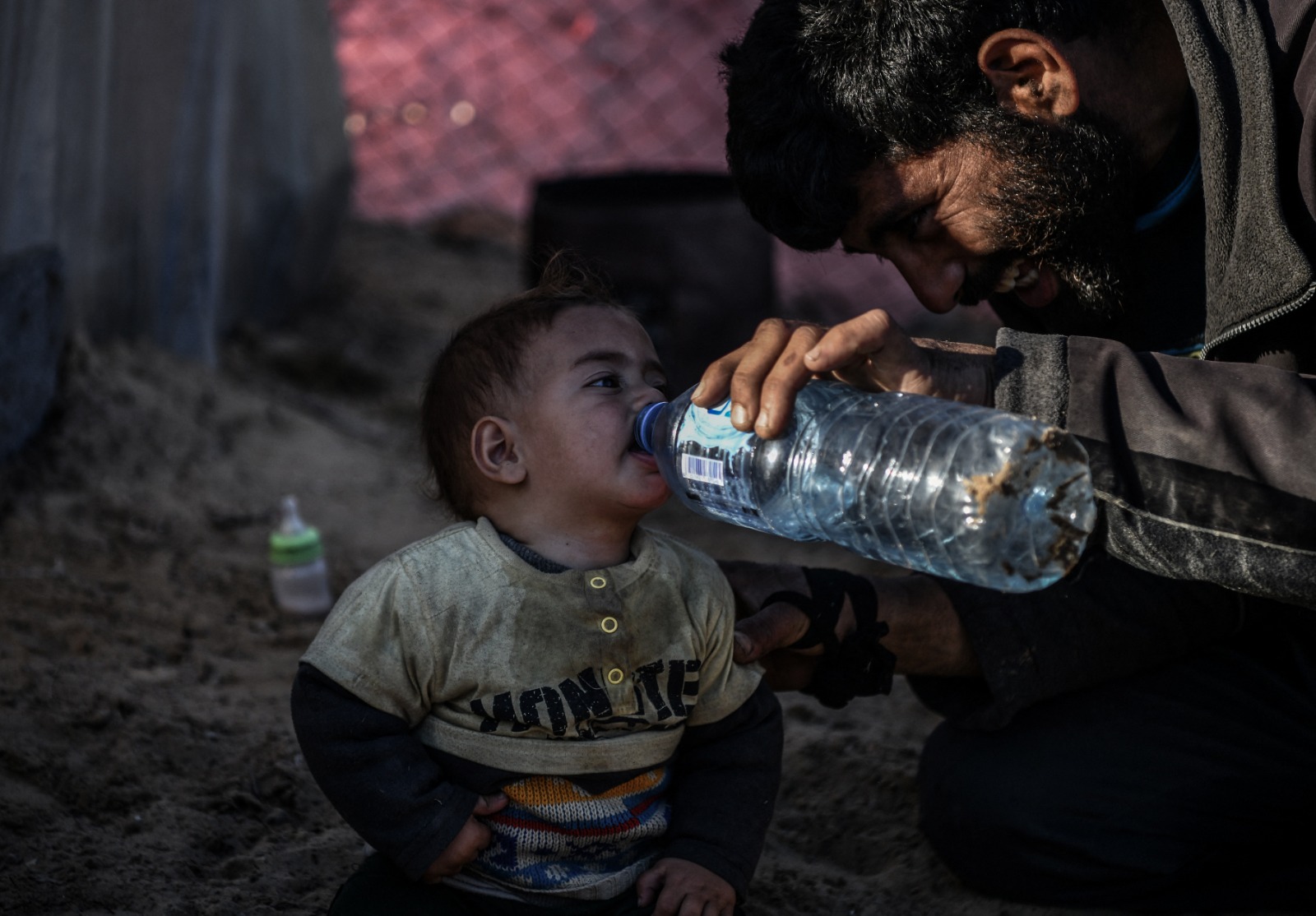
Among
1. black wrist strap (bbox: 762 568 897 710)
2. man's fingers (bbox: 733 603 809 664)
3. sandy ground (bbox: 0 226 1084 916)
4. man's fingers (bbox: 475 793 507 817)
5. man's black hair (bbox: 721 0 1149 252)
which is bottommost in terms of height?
sandy ground (bbox: 0 226 1084 916)

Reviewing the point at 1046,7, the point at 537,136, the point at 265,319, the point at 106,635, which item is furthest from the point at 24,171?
the point at 537,136

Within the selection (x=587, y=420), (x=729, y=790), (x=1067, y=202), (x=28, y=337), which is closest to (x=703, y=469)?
(x=587, y=420)

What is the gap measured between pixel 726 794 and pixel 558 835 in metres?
0.28

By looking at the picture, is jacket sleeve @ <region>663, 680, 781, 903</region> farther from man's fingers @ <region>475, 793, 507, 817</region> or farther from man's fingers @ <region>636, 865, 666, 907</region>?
man's fingers @ <region>475, 793, 507, 817</region>

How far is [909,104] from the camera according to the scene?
2.37 m

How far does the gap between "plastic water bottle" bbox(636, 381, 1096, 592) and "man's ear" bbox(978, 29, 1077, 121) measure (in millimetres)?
766

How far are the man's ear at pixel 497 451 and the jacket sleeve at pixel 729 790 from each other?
0.51 metres

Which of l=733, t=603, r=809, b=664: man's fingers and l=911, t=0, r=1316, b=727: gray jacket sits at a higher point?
l=911, t=0, r=1316, b=727: gray jacket

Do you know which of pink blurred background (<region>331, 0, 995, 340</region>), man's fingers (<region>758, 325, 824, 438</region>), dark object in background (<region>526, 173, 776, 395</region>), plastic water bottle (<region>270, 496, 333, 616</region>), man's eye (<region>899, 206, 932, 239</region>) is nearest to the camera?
man's fingers (<region>758, 325, 824, 438</region>)

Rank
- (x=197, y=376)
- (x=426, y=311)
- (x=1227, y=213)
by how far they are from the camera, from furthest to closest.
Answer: (x=426, y=311), (x=197, y=376), (x=1227, y=213)

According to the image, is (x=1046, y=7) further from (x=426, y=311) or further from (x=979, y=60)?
(x=426, y=311)

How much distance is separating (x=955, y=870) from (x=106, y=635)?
198 centimetres

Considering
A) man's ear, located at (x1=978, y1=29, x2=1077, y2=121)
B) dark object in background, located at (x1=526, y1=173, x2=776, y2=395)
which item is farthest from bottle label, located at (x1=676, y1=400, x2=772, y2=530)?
dark object in background, located at (x1=526, y1=173, x2=776, y2=395)

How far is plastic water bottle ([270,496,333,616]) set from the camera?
134 inches
